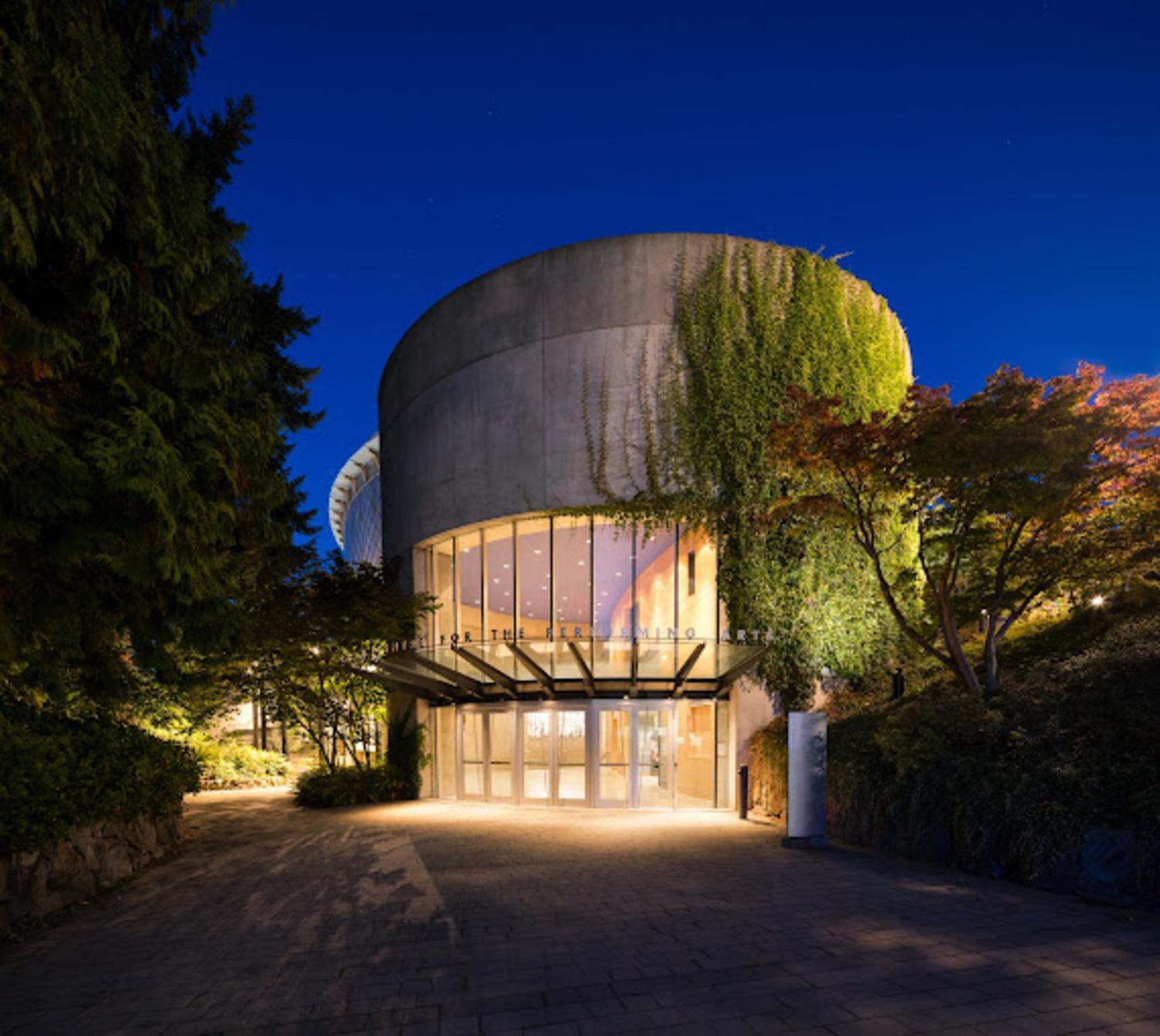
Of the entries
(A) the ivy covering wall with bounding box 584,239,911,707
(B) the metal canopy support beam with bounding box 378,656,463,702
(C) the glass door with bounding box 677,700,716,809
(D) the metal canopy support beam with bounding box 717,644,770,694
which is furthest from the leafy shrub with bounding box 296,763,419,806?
(A) the ivy covering wall with bounding box 584,239,911,707

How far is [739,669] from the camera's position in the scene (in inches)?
579

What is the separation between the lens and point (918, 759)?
31.0 ft

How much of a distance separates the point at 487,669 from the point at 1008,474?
10.5m

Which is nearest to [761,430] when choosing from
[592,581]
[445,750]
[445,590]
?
[592,581]

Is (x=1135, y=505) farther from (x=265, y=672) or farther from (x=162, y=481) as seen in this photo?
(x=265, y=672)

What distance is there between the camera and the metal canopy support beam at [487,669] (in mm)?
15266

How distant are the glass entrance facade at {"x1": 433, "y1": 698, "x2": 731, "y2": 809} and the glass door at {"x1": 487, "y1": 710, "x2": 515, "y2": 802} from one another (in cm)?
5

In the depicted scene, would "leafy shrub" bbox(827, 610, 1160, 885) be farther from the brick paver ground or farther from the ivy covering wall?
the ivy covering wall

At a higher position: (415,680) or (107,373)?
(107,373)

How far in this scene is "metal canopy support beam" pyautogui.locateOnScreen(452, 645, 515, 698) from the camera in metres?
15.3

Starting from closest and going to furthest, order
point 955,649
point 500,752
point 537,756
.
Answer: point 955,649 → point 537,756 → point 500,752

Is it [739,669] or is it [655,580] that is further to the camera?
[655,580]

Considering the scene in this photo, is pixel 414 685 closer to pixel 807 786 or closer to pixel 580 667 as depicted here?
pixel 580 667

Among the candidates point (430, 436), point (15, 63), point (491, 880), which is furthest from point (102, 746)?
point (430, 436)
